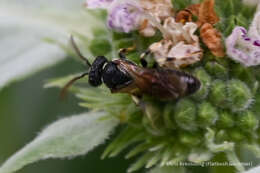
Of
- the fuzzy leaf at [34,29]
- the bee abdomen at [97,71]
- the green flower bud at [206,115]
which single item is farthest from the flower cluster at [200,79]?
the fuzzy leaf at [34,29]

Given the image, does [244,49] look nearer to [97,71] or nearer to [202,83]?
[202,83]

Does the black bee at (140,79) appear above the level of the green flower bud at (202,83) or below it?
above

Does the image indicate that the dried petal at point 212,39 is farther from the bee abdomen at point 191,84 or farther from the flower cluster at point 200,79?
the bee abdomen at point 191,84

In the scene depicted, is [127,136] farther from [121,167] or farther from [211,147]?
[121,167]

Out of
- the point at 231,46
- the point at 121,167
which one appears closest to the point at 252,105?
the point at 231,46

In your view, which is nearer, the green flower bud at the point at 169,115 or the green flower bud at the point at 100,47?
the green flower bud at the point at 169,115

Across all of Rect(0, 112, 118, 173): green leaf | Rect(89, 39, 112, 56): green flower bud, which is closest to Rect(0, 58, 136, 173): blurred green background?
Rect(0, 112, 118, 173): green leaf

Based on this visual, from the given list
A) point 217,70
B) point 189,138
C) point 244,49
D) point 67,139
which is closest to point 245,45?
point 244,49
